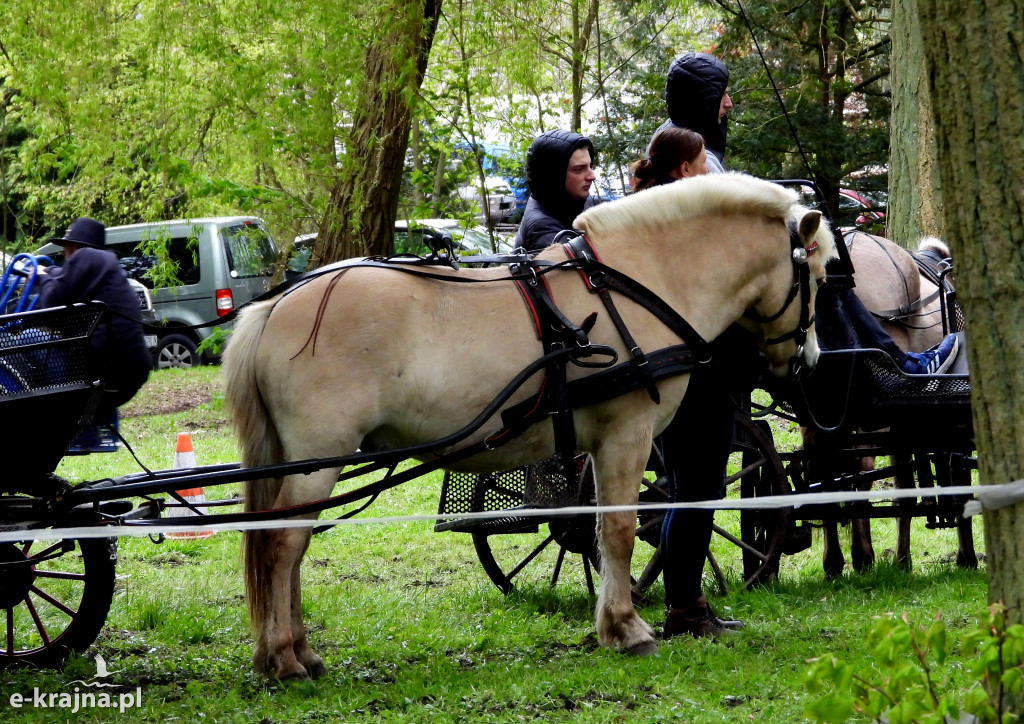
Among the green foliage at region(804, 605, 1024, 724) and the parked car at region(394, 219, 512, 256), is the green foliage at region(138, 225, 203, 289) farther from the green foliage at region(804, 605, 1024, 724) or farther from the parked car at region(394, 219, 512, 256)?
the green foliage at region(804, 605, 1024, 724)

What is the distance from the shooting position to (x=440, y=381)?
4.09 metres

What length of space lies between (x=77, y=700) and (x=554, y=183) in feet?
9.71

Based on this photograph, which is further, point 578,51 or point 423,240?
point 578,51

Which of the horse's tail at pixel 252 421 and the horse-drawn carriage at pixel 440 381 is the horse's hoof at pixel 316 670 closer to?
the horse-drawn carriage at pixel 440 381

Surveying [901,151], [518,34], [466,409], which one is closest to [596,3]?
[518,34]

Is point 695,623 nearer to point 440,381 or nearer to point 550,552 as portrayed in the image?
point 440,381

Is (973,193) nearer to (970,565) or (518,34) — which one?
(970,565)

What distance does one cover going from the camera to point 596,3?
10516mm

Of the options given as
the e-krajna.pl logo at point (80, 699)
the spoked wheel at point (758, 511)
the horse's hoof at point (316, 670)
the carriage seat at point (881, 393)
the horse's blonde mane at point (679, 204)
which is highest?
the horse's blonde mane at point (679, 204)

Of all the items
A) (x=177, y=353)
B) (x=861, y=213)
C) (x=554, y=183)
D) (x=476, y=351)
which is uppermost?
(x=861, y=213)

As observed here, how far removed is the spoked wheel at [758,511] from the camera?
5.59 m

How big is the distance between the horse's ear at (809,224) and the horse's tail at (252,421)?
2.16 metres

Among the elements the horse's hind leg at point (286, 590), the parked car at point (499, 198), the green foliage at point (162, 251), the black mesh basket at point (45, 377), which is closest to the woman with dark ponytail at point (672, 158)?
the horse's hind leg at point (286, 590)

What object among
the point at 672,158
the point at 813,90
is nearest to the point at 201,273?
the point at 813,90
